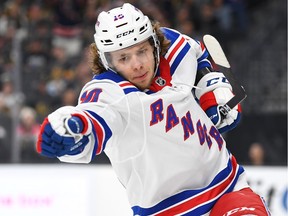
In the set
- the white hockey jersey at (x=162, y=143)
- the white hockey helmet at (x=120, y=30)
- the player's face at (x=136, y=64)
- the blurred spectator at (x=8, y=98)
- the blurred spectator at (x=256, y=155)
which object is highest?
the white hockey helmet at (x=120, y=30)

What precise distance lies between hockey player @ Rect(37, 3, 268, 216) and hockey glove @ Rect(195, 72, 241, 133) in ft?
0.58

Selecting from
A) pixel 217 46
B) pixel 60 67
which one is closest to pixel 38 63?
pixel 60 67

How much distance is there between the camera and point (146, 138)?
335 cm

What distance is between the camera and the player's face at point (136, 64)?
3.42 m

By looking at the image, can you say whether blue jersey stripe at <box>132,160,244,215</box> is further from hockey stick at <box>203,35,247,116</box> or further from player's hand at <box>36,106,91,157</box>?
player's hand at <box>36,106,91,157</box>

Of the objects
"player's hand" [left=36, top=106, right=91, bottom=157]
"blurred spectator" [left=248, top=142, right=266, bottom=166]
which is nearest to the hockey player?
"player's hand" [left=36, top=106, right=91, bottom=157]

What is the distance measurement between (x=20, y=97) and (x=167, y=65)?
4906 millimetres

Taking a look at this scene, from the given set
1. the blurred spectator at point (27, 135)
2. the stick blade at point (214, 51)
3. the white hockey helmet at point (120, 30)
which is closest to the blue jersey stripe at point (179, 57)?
the white hockey helmet at point (120, 30)

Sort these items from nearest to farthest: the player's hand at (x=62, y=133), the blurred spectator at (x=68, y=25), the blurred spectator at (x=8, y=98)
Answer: the player's hand at (x=62, y=133)
the blurred spectator at (x=8, y=98)
the blurred spectator at (x=68, y=25)

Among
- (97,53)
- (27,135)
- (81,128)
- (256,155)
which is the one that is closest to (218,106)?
(97,53)

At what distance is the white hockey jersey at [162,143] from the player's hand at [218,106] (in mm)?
177

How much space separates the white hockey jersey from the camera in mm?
3297

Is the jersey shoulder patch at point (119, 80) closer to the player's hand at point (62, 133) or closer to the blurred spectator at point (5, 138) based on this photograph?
the player's hand at point (62, 133)

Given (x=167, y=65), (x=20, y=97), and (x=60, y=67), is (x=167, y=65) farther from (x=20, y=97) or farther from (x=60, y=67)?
(x=60, y=67)
